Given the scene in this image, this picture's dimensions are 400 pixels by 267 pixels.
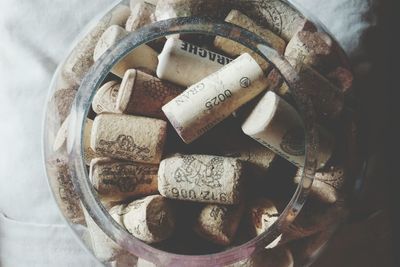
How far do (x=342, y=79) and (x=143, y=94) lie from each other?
20 cm

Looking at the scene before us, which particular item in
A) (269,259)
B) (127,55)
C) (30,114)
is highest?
(127,55)

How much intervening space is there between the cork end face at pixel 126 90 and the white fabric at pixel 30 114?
0.99 feet

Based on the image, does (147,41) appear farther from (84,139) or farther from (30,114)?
(30,114)

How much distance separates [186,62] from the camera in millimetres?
602

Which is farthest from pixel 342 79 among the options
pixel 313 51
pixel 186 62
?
pixel 186 62

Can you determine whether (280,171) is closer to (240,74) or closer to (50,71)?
(240,74)

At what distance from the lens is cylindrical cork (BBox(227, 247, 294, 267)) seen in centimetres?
62

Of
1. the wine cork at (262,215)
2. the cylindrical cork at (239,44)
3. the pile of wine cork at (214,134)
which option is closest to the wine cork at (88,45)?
the pile of wine cork at (214,134)

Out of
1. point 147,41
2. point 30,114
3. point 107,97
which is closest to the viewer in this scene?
point 147,41

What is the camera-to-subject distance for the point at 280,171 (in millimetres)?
→ 630

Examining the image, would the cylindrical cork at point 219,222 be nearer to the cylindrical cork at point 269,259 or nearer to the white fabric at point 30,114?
the cylindrical cork at point 269,259

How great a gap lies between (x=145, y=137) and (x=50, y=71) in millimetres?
345

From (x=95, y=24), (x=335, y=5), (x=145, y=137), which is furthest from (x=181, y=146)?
(x=335, y=5)

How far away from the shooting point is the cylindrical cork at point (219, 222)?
59 cm
